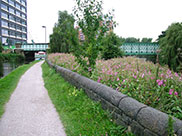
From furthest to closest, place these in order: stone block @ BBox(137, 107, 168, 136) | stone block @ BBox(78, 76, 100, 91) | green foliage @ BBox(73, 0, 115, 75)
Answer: green foliage @ BBox(73, 0, 115, 75), stone block @ BBox(78, 76, 100, 91), stone block @ BBox(137, 107, 168, 136)

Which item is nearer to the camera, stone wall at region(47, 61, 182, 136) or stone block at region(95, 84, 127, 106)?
stone wall at region(47, 61, 182, 136)

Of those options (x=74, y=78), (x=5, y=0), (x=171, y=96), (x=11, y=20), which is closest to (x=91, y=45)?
(x=74, y=78)

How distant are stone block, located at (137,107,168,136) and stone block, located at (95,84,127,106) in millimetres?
724

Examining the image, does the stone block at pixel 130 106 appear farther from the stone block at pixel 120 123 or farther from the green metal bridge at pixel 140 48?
the green metal bridge at pixel 140 48

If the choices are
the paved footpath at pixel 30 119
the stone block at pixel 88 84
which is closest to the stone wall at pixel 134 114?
the stone block at pixel 88 84

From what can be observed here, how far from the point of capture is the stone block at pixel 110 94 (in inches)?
128

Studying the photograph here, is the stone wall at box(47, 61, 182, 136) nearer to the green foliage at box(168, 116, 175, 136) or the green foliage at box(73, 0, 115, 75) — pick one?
the green foliage at box(168, 116, 175, 136)

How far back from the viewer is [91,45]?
573 cm

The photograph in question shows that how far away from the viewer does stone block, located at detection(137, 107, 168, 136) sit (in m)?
2.17

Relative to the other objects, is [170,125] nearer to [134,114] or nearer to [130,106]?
[134,114]

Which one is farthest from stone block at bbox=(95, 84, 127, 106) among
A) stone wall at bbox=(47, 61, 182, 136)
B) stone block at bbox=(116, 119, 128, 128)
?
stone block at bbox=(116, 119, 128, 128)

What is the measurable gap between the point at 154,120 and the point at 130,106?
567 millimetres

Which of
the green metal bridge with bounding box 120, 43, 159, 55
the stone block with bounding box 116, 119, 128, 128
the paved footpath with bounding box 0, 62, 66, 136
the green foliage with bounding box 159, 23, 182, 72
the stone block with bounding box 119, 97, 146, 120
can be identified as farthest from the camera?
the green metal bridge with bounding box 120, 43, 159, 55

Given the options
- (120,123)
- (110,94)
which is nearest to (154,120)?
(120,123)
